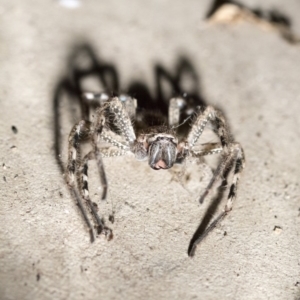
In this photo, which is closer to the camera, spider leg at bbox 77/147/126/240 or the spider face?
spider leg at bbox 77/147/126/240

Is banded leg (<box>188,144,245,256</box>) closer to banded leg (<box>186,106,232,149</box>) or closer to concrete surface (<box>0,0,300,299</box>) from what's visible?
concrete surface (<box>0,0,300,299</box>)

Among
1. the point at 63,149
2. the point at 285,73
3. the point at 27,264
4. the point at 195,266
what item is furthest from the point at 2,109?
the point at 285,73

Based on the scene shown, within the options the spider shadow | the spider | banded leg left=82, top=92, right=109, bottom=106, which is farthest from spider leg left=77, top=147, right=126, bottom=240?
banded leg left=82, top=92, right=109, bottom=106

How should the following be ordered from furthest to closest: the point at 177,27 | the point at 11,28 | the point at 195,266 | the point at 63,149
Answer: the point at 177,27, the point at 11,28, the point at 63,149, the point at 195,266

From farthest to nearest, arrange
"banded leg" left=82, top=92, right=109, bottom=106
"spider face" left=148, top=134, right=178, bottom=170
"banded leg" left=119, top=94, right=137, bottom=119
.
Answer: "banded leg" left=82, top=92, right=109, bottom=106, "banded leg" left=119, top=94, right=137, bottom=119, "spider face" left=148, top=134, right=178, bottom=170

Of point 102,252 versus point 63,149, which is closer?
point 102,252

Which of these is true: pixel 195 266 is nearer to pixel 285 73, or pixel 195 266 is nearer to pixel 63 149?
pixel 63 149

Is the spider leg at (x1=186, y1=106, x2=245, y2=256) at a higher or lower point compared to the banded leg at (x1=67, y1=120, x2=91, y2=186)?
higher

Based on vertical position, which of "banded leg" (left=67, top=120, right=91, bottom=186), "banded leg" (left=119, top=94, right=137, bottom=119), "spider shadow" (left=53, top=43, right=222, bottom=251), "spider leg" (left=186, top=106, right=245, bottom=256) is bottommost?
"spider shadow" (left=53, top=43, right=222, bottom=251)
